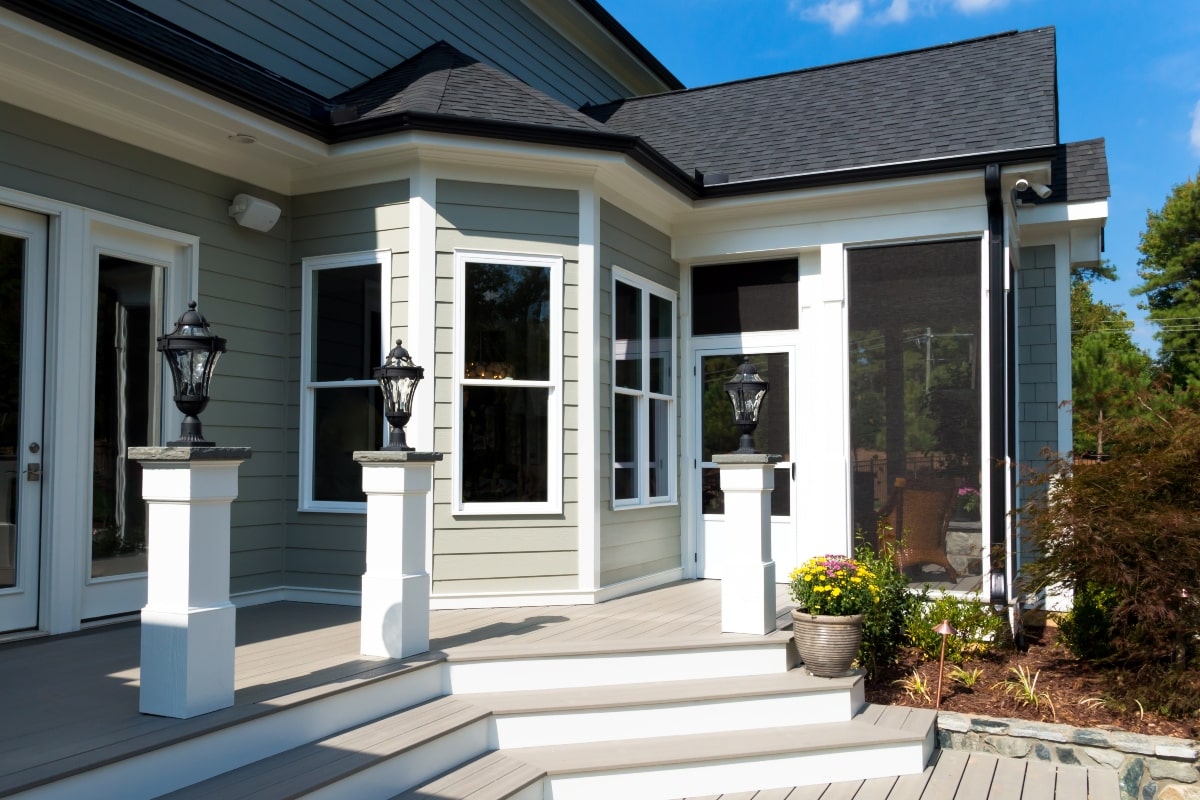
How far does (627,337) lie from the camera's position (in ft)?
22.3

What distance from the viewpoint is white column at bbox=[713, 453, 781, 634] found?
202 inches

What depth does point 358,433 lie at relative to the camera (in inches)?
240

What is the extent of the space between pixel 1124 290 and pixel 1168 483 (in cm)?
2751

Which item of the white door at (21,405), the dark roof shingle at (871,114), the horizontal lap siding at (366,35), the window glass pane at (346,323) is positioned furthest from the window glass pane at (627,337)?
the white door at (21,405)

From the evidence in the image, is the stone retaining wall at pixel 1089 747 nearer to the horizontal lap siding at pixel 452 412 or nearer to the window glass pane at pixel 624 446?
the horizontal lap siding at pixel 452 412

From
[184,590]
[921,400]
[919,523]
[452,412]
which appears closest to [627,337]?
[452,412]

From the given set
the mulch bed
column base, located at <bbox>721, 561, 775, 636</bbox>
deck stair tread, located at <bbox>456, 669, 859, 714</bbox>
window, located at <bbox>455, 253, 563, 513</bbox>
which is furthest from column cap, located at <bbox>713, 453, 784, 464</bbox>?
the mulch bed

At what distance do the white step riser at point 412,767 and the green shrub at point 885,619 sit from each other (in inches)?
90.9

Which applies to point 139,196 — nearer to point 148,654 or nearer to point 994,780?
point 148,654

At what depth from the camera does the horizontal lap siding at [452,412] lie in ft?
19.2

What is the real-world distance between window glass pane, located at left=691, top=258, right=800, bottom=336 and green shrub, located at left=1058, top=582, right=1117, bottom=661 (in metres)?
2.80

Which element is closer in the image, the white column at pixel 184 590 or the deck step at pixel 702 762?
the white column at pixel 184 590

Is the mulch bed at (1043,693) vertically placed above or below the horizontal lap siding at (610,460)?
below

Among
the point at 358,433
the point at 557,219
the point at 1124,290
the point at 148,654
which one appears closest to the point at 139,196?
the point at 358,433
